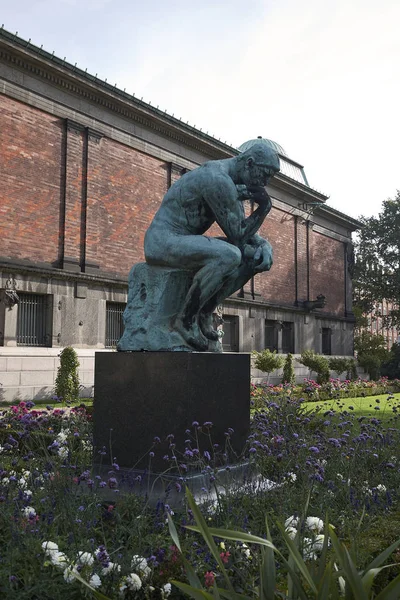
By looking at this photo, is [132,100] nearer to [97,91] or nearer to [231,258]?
[97,91]

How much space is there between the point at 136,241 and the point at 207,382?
17.2 meters

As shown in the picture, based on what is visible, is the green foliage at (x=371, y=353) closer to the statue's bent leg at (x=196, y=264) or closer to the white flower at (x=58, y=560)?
the statue's bent leg at (x=196, y=264)

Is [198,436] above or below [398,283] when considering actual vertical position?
below

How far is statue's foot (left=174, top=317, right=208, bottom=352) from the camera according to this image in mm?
5305

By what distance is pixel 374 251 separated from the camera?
44.7 meters

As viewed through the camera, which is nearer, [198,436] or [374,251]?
[198,436]

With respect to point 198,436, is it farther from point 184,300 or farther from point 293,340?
point 293,340

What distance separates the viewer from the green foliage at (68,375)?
16422 millimetres

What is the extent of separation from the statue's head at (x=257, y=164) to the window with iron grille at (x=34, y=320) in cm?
1324

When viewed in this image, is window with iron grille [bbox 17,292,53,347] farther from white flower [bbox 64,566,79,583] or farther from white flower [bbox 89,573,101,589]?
white flower [bbox 89,573,101,589]

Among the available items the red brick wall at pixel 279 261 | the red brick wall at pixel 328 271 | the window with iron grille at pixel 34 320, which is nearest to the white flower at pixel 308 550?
the window with iron grille at pixel 34 320

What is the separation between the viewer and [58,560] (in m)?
2.80

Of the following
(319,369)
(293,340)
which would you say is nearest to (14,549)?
(319,369)

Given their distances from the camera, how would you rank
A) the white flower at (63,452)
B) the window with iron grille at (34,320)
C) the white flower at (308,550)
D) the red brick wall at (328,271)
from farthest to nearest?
the red brick wall at (328,271) < the window with iron grille at (34,320) < the white flower at (63,452) < the white flower at (308,550)
